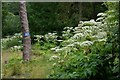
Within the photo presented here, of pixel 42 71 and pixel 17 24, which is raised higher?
pixel 17 24

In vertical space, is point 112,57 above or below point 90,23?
below

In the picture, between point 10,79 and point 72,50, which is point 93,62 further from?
point 10,79

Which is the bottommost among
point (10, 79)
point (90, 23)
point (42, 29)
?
point (10, 79)

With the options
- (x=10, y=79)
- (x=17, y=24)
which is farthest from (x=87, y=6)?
(x=10, y=79)

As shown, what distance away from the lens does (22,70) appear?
585cm

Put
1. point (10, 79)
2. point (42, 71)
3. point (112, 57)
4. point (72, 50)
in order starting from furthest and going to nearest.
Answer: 1. point (42, 71)
2. point (10, 79)
3. point (72, 50)
4. point (112, 57)

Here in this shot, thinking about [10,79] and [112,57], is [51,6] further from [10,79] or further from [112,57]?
[112,57]

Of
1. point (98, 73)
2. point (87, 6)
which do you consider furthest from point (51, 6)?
point (98, 73)

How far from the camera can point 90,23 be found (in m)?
4.75

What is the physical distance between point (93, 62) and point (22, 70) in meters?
2.26

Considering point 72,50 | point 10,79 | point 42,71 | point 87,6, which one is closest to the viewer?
point 72,50

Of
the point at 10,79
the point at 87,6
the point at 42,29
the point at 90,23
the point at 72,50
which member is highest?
the point at 87,6

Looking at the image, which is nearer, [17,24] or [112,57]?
[112,57]

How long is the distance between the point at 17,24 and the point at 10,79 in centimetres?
670
